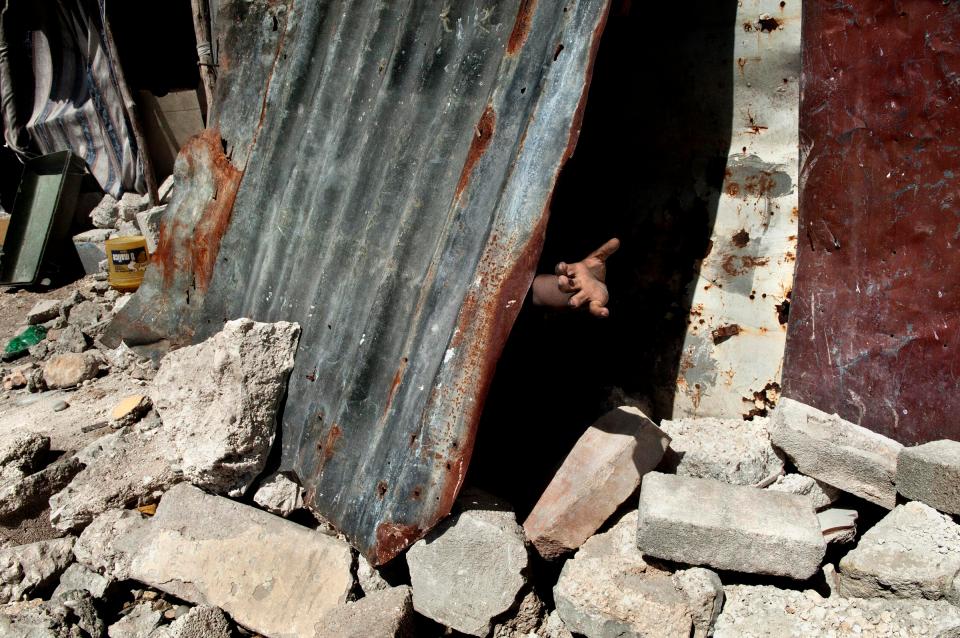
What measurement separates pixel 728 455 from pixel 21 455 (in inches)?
121

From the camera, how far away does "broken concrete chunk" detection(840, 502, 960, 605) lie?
7.71 ft

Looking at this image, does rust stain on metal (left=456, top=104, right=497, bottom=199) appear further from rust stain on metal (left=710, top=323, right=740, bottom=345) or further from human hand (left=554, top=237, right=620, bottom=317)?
rust stain on metal (left=710, top=323, right=740, bottom=345)

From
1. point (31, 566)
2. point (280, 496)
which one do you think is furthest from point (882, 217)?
point (31, 566)

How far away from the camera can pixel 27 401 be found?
4254 mm

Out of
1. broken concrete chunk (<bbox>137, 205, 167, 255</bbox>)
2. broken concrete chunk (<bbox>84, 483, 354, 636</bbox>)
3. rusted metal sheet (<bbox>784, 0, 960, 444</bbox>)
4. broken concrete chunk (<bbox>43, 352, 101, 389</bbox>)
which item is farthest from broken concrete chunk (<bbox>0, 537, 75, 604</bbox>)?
broken concrete chunk (<bbox>137, 205, 167, 255</bbox>)

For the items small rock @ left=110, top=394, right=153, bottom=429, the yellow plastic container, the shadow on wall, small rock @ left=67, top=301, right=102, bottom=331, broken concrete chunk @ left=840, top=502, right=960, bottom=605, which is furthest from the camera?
the yellow plastic container

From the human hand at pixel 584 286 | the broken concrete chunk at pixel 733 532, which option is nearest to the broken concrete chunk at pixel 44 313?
the human hand at pixel 584 286

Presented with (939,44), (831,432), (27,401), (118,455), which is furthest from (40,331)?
(939,44)

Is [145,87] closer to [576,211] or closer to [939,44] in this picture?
[576,211]

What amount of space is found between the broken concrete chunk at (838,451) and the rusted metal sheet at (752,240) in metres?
0.25

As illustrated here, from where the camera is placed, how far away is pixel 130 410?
357 cm

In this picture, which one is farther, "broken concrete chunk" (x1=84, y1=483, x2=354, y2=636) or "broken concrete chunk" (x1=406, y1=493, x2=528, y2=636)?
"broken concrete chunk" (x1=84, y1=483, x2=354, y2=636)

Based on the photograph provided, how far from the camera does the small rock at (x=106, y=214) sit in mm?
Answer: 6961

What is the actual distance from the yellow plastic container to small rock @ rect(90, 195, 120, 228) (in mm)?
1553
